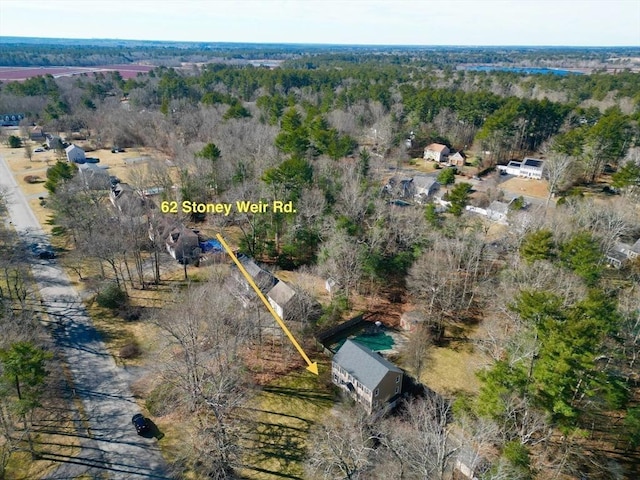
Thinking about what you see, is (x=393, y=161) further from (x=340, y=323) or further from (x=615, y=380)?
(x=615, y=380)

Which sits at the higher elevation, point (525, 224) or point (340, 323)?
point (525, 224)

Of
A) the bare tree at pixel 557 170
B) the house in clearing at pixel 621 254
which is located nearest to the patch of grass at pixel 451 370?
the house in clearing at pixel 621 254

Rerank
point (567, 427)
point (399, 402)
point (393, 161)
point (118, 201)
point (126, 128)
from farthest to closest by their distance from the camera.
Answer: point (126, 128) < point (393, 161) < point (118, 201) < point (399, 402) < point (567, 427)

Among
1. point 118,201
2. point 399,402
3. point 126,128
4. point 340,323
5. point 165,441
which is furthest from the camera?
point 126,128

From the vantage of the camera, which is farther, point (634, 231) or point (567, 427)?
point (634, 231)

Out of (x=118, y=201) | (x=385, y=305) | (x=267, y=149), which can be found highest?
(x=267, y=149)

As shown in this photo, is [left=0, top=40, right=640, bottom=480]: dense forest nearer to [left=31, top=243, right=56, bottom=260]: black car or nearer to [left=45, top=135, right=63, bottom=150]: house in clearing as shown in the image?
[left=31, top=243, right=56, bottom=260]: black car

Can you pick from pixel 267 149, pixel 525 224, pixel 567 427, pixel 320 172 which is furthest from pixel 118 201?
pixel 567 427

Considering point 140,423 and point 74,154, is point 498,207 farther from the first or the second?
point 74,154
